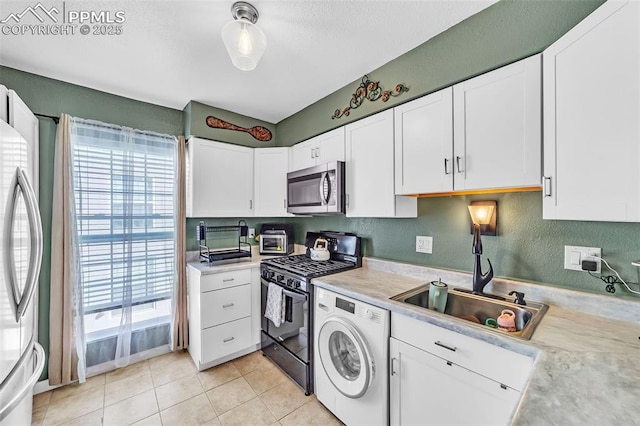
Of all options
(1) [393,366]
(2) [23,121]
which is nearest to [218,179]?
(2) [23,121]

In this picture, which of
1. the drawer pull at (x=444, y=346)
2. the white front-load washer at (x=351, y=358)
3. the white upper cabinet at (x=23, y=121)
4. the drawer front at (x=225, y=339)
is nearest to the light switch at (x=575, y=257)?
the drawer pull at (x=444, y=346)

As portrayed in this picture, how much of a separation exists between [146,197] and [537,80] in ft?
9.70

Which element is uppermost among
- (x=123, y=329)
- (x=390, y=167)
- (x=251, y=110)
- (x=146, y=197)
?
(x=251, y=110)

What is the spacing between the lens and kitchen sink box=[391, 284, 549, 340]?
4.39ft

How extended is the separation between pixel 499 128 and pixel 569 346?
3.30 ft

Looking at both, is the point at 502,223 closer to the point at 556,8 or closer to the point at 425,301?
the point at 425,301

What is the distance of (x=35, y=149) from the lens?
76.1 inches

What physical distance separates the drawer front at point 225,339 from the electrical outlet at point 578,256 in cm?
238

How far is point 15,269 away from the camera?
1187mm

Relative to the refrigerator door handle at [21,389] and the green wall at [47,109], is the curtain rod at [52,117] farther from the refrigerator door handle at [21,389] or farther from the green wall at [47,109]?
the refrigerator door handle at [21,389]

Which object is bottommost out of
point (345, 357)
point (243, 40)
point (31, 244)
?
point (345, 357)

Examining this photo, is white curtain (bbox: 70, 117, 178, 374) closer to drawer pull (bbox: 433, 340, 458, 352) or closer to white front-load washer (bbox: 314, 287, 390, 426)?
white front-load washer (bbox: 314, 287, 390, 426)

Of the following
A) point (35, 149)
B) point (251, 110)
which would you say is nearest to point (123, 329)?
point (35, 149)

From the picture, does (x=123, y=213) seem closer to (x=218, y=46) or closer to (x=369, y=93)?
(x=218, y=46)
